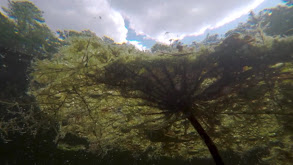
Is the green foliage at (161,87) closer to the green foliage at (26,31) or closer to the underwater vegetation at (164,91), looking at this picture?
the underwater vegetation at (164,91)

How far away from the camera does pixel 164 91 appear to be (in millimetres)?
3545

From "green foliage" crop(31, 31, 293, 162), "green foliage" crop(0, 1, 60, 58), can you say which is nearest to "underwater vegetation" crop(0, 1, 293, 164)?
"green foliage" crop(31, 31, 293, 162)

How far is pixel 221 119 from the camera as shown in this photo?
455 centimetres

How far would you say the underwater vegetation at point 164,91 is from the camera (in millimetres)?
2887

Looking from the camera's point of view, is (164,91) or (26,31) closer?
(164,91)

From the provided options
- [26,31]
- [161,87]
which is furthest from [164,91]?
[26,31]

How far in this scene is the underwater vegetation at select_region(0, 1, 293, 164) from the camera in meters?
2.89

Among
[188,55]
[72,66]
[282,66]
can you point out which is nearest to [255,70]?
[282,66]

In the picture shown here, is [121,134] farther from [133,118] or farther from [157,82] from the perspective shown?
[157,82]

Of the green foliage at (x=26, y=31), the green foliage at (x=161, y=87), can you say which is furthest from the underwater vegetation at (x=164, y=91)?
the green foliage at (x=26, y=31)

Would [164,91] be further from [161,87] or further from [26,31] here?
[26,31]

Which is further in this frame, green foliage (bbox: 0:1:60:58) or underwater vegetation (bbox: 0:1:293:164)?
green foliage (bbox: 0:1:60:58)

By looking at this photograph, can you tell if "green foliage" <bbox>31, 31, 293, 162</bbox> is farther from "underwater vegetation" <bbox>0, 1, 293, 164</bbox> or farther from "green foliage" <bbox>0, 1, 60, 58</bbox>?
"green foliage" <bbox>0, 1, 60, 58</bbox>

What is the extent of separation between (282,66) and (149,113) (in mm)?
3076
